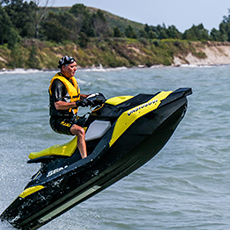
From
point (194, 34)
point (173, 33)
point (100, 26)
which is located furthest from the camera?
point (194, 34)

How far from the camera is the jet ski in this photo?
3189 mm

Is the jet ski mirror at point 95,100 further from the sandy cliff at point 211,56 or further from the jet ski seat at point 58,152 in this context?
the sandy cliff at point 211,56

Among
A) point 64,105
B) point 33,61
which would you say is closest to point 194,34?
point 33,61

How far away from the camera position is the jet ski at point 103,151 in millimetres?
3189

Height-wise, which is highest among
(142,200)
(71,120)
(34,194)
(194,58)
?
(194,58)

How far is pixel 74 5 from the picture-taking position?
71.2m

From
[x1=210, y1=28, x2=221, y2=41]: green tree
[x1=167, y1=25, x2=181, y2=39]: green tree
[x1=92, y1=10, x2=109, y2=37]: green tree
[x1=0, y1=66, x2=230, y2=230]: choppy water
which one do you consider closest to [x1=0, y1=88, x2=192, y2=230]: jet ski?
[x1=0, y1=66, x2=230, y2=230]: choppy water

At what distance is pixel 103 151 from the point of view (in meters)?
3.23

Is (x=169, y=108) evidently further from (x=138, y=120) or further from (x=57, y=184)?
(x=57, y=184)

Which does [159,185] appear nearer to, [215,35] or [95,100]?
[95,100]

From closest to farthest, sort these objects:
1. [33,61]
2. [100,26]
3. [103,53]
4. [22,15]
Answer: [33,61]
[22,15]
[103,53]
[100,26]

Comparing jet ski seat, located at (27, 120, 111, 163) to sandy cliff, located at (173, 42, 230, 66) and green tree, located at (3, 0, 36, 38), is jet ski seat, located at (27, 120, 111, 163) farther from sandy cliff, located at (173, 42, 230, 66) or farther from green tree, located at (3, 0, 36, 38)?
sandy cliff, located at (173, 42, 230, 66)

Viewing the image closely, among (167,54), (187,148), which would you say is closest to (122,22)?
(167,54)

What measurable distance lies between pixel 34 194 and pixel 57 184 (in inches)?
9.6
